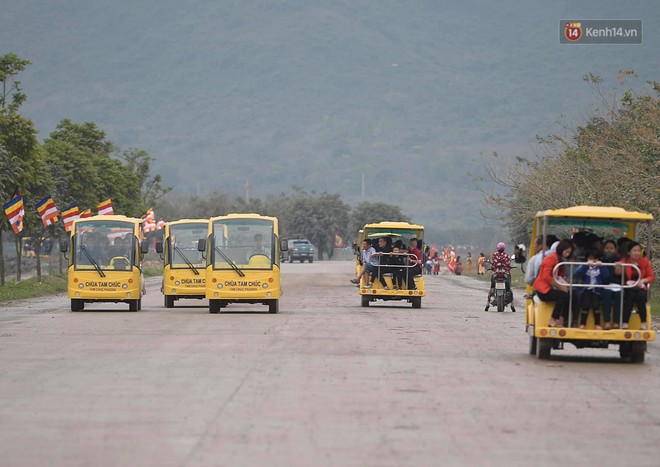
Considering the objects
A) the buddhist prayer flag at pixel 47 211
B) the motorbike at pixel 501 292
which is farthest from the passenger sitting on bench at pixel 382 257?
the buddhist prayer flag at pixel 47 211

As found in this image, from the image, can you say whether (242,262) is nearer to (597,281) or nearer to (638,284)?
(597,281)

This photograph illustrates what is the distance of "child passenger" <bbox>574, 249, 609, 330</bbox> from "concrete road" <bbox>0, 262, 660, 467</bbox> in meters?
0.72

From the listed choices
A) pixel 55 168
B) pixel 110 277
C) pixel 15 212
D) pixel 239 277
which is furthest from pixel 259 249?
pixel 55 168

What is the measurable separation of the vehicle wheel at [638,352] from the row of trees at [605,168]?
15197 mm

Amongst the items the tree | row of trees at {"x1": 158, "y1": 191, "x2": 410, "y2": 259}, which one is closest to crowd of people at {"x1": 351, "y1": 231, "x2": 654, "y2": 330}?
the tree

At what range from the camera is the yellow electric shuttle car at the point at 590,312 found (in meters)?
19.3

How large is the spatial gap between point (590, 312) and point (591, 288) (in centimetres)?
35

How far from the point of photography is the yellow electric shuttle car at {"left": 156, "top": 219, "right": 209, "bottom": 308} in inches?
1505

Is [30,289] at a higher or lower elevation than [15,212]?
lower

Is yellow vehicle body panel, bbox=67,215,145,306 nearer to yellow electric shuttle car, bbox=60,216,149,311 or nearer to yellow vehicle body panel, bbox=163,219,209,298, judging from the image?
yellow electric shuttle car, bbox=60,216,149,311

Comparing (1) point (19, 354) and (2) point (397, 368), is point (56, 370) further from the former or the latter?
(2) point (397, 368)

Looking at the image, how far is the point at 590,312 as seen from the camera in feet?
63.9

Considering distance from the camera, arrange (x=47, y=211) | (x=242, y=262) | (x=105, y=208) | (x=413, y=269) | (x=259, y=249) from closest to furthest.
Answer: (x=242, y=262), (x=259, y=249), (x=413, y=269), (x=47, y=211), (x=105, y=208)

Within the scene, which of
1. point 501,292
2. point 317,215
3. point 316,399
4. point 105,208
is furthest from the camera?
point 317,215
